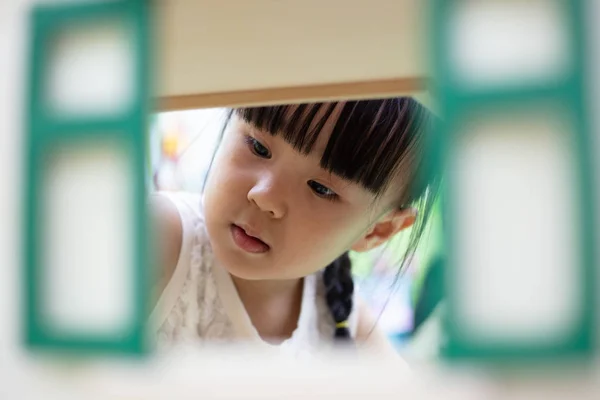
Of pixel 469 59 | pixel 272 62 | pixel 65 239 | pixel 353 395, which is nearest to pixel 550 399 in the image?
pixel 353 395

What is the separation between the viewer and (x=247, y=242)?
1011 millimetres

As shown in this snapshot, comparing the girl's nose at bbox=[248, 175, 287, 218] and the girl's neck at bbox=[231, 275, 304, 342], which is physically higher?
the girl's nose at bbox=[248, 175, 287, 218]

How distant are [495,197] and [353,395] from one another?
0.29 metres

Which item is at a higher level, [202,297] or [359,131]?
[359,131]

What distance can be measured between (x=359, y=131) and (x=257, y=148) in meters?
0.19

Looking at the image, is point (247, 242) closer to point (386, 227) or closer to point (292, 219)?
point (292, 219)

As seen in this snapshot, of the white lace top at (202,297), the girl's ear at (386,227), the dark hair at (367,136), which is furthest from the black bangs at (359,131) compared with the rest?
the white lace top at (202,297)

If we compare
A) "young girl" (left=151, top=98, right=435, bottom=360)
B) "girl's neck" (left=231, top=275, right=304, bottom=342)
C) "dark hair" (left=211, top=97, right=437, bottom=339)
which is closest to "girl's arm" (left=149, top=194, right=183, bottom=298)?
"young girl" (left=151, top=98, right=435, bottom=360)

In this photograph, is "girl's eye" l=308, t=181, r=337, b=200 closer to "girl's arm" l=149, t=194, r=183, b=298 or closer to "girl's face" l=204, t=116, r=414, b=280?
"girl's face" l=204, t=116, r=414, b=280

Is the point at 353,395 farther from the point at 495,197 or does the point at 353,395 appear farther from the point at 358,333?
the point at 358,333

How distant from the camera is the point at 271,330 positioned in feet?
3.69

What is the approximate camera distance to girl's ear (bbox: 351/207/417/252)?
1.02 metres

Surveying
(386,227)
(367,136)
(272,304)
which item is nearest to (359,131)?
(367,136)

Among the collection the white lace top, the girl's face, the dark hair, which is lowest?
the white lace top
